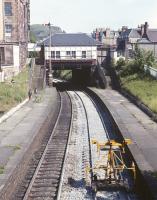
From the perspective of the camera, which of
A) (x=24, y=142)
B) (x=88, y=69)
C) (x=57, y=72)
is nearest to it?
(x=24, y=142)

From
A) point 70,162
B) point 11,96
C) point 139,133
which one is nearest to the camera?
point 70,162

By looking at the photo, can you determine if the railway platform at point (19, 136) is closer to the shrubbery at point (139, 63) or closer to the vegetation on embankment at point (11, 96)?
the vegetation on embankment at point (11, 96)

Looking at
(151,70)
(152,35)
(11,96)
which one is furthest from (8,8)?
(152,35)

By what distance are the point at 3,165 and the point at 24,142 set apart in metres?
5.15

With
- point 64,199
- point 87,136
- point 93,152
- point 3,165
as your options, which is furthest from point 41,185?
point 87,136

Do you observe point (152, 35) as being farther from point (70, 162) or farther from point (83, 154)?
point (70, 162)

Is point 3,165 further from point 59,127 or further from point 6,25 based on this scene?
point 6,25

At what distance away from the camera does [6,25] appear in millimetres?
69000

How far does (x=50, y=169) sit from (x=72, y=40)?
187 ft

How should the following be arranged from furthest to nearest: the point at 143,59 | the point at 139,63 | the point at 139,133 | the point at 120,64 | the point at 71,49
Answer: the point at 71,49
the point at 120,64
the point at 143,59
the point at 139,63
the point at 139,133

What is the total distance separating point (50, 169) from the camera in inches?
788

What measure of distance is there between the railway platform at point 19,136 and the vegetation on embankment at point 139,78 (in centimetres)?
818

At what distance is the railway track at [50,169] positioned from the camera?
16828 mm

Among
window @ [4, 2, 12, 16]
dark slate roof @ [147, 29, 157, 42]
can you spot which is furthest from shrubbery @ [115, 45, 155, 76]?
dark slate roof @ [147, 29, 157, 42]
